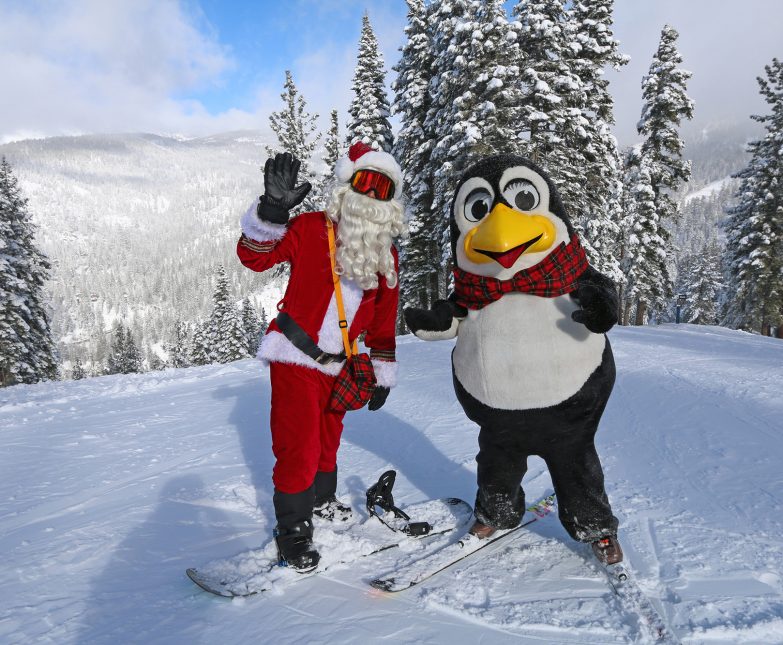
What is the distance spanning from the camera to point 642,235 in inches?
792

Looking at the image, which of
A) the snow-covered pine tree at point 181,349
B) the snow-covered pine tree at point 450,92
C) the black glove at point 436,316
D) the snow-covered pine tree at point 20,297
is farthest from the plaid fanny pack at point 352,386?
the snow-covered pine tree at point 181,349

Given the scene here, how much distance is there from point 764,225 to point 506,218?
76.6ft

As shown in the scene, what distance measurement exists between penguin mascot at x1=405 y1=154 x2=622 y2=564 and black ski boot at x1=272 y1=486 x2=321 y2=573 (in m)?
1.03

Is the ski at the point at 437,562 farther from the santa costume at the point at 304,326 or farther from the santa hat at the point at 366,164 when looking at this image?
the santa hat at the point at 366,164

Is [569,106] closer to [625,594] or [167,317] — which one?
[625,594]

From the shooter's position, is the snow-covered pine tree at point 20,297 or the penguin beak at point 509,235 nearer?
the penguin beak at point 509,235

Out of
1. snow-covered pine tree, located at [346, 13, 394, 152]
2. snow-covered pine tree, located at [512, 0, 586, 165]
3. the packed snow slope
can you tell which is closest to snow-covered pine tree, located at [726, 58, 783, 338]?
snow-covered pine tree, located at [512, 0, 586, 165]

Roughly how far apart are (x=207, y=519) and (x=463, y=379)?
1961mm

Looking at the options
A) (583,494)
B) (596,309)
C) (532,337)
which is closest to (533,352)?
(532,337)

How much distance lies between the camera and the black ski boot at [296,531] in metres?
2.36

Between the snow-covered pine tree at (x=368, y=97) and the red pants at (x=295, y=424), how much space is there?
17.0 m

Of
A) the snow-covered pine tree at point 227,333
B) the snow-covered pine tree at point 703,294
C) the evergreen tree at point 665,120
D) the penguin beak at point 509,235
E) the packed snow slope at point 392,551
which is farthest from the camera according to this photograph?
the snow-covered pine tree at point 703,294

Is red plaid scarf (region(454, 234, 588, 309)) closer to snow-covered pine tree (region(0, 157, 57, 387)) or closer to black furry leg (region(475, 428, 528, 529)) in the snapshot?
black furry leg (region(475, 428, 528, 529))

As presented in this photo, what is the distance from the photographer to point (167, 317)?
445ft
